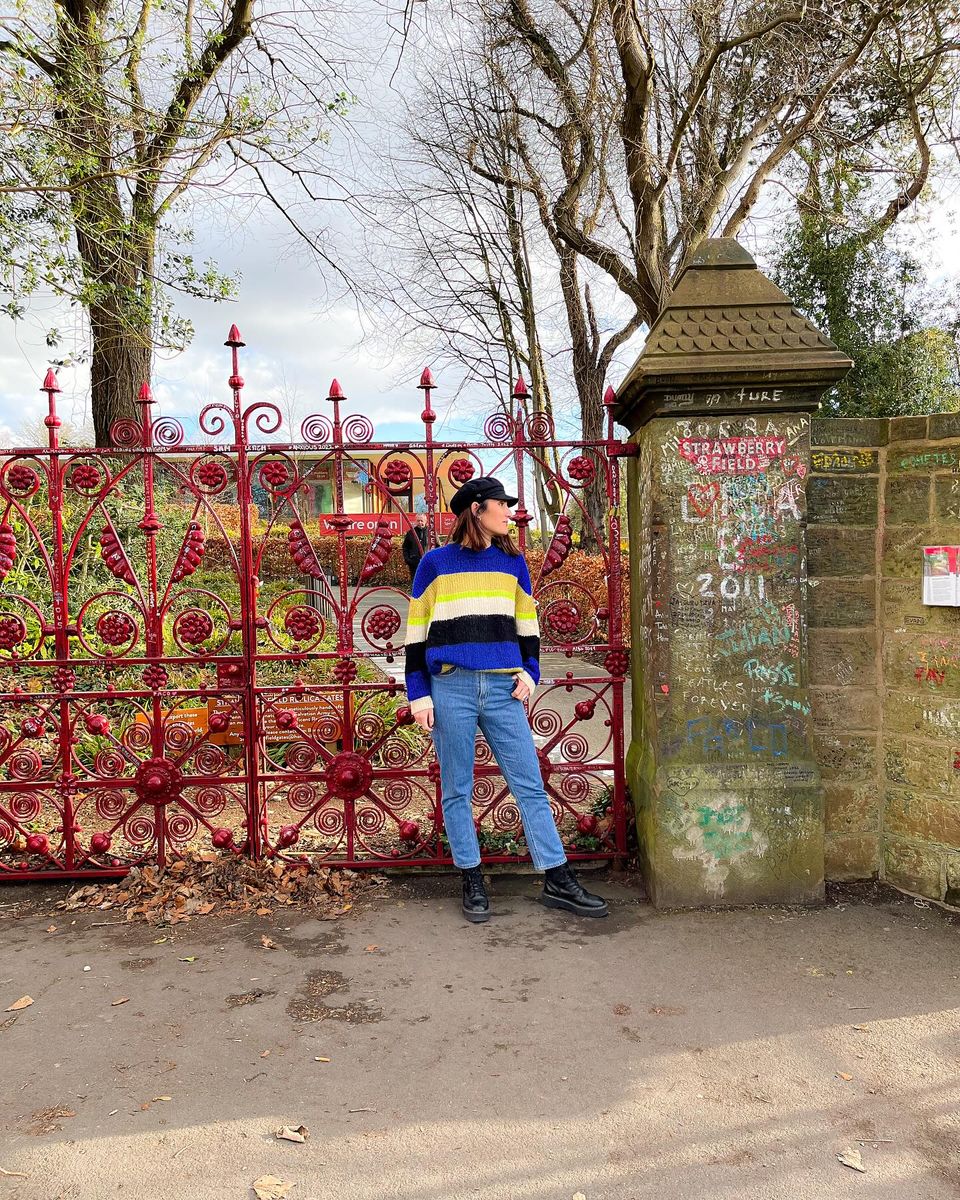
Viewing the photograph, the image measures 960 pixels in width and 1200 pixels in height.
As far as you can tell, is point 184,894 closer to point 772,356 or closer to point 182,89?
point 772,356

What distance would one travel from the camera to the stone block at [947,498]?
13.1 feet

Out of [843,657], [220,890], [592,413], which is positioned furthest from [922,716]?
[592,413]

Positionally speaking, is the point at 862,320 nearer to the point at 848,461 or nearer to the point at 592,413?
the point at 592,413

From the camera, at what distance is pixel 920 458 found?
161 inches

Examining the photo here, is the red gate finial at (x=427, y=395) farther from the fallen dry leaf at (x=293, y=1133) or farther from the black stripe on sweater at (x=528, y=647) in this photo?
the fallen dry leaf at (x=293, y=1133)

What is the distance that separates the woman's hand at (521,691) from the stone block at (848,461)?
1.77 meters

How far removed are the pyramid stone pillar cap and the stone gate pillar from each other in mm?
11

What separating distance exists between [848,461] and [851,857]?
76.3 inches

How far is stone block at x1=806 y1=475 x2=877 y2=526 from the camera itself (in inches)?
166

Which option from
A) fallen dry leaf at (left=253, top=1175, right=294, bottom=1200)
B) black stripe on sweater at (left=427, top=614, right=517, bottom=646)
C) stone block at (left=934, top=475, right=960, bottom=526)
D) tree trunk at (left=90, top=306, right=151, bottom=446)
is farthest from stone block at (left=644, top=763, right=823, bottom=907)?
tree trunk at (left=90, top=306, right=151, bottom=446)

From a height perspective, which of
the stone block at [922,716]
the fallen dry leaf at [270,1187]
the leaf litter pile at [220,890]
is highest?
the stone block at [922,716]

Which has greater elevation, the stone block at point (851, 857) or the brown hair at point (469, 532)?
the brown hair at point (469, 532)

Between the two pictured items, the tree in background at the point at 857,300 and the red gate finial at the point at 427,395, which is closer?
the red gate finial at the point at 427,395

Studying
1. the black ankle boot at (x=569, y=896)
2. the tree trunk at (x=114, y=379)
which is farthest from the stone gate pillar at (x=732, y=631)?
the tree trunk at (x=114, y=379)
